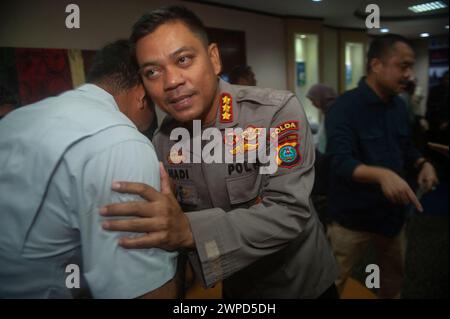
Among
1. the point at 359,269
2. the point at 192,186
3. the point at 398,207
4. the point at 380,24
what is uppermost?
the point at 380,24

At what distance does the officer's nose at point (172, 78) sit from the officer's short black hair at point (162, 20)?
0.24 feet

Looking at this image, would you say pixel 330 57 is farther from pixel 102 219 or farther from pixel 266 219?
pixel 102 219

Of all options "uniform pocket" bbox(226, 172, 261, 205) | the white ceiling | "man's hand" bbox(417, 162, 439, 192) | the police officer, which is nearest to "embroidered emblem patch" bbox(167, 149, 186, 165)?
the police officer

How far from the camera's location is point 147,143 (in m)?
0.47

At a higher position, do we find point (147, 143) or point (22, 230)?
point (147, 143)

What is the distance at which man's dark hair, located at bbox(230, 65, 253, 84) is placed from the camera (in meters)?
0.64

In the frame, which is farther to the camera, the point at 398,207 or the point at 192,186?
the point at 398,207

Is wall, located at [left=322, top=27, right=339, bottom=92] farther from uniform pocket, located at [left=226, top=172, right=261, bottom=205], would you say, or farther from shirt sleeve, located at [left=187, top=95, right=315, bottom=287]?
uniform pocket, located at [left=226, top=172, right=261, bottom=205]

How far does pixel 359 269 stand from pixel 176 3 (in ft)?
2.85

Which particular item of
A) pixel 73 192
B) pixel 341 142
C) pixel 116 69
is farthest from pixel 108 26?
pixel 341 142

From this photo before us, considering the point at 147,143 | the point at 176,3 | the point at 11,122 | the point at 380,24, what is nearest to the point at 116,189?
the point at 147,143

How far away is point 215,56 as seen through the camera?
1.86ft
